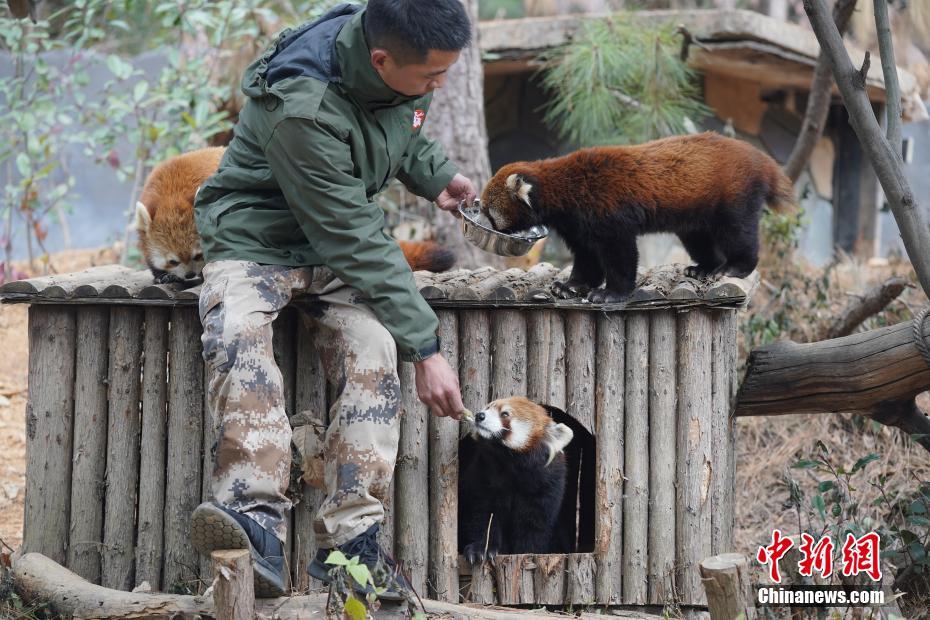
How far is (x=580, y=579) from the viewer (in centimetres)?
A: 371

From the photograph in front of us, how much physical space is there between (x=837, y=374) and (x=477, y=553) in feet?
5.04

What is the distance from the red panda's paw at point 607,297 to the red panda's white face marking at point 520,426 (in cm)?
47

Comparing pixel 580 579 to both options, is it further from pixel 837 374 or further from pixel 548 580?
pixel 837 374

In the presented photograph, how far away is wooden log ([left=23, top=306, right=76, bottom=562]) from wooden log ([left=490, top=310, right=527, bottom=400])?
5.13ft

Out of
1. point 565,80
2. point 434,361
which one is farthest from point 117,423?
point 565,80

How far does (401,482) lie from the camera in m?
3.66

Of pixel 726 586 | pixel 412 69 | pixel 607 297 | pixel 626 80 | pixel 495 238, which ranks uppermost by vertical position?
pixel 626 80

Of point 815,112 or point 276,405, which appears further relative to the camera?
point 815,112

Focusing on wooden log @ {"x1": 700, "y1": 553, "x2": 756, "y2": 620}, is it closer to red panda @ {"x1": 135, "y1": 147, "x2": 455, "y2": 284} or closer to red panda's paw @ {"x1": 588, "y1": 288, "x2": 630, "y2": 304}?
red panda's paw @ {"x1": 588, "y1": 288, "x2": 630, "y2": 304}

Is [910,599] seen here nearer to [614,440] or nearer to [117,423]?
[614,440]

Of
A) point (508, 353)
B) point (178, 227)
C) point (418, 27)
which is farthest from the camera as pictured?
point (178, 227)

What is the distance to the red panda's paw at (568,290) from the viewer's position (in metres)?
3.70

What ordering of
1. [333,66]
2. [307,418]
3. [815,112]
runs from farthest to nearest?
1. [815,112]
2. [307,418]
3. [333,66]

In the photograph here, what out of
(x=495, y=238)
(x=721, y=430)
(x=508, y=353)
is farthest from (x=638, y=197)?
(x=721, y=430)
